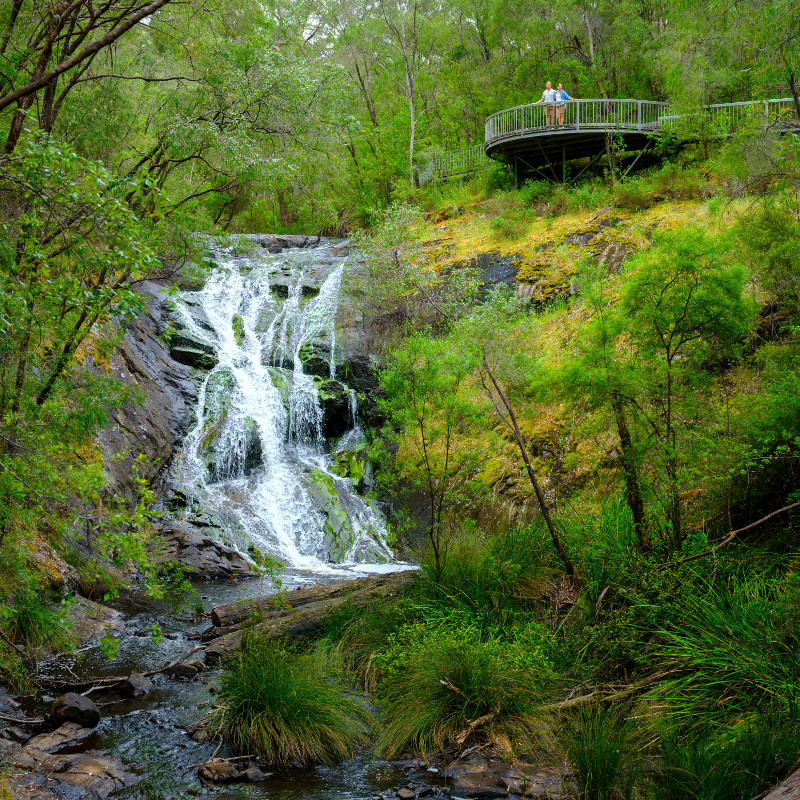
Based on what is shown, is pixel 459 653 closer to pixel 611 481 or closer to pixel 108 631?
pixel 108 631

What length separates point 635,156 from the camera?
21.4 m

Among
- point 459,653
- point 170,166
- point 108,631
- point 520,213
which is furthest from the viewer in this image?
point 520,213

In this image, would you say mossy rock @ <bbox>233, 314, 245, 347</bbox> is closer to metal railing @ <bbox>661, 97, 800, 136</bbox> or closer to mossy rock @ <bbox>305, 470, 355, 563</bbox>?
mossy rock @ <bbox>305, 470, 355, 563</bbox>

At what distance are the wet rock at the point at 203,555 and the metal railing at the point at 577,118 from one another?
14.6 m

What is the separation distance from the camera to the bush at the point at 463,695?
19.2 ft

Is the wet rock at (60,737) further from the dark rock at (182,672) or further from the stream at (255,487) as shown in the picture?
the dark rock at (182,672)

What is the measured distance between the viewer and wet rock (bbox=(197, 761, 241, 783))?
5.44 metres

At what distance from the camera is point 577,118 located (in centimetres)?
1997

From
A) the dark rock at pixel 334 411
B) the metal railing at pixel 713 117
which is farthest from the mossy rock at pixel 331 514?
the metal railing at pixel 713 117

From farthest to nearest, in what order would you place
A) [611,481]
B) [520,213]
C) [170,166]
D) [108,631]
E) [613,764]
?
[520,213]
[611,481]
[170,166]
[108,631]
[613,764]

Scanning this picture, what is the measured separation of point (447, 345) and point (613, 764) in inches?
204

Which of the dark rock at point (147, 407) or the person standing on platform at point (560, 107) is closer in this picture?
the dark rock at point (147, 407)

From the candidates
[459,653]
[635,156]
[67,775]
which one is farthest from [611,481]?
[635,156]

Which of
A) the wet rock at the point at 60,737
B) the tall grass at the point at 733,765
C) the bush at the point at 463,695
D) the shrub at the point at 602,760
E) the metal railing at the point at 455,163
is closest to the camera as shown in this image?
the tall grass at the point at 733,765
